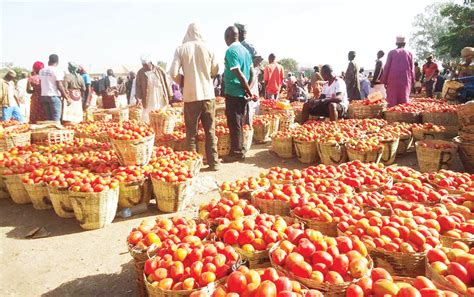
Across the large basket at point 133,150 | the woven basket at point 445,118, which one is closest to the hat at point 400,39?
the woven basket at point 445,118

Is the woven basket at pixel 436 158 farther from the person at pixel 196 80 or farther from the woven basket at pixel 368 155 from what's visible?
the person at pixel 196 80

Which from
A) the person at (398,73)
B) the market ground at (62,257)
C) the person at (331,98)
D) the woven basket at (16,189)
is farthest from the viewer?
the person at (398,73)

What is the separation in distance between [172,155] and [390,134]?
176 inches

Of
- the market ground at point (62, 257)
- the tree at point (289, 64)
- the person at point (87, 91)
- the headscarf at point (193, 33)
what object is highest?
the tree at point (289, 64)

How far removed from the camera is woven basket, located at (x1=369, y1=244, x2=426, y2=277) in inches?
103

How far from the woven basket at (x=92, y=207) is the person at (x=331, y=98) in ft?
20.9

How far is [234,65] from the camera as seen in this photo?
279 inches

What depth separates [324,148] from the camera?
6.99m

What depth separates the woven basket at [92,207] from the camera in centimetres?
445

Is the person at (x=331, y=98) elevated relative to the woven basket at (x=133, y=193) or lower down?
elevated

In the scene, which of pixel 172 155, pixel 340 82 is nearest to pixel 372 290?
pixel 172 155

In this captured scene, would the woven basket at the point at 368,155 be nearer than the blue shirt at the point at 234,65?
Yes

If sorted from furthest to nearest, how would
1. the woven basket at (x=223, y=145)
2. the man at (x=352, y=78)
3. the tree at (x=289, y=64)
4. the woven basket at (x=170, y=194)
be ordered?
the tree at (x=289, y=64) → the man at (x=352, y=78) → the woven basket at (x=223, y=145) → the woven basket at (x=170, y=194)

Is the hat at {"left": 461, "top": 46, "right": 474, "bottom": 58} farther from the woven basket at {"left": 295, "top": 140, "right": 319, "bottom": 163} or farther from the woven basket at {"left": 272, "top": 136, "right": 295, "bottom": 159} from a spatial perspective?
the woven basket at {"left": 272, "top": 136, "right": 295, "bottom": 159}
